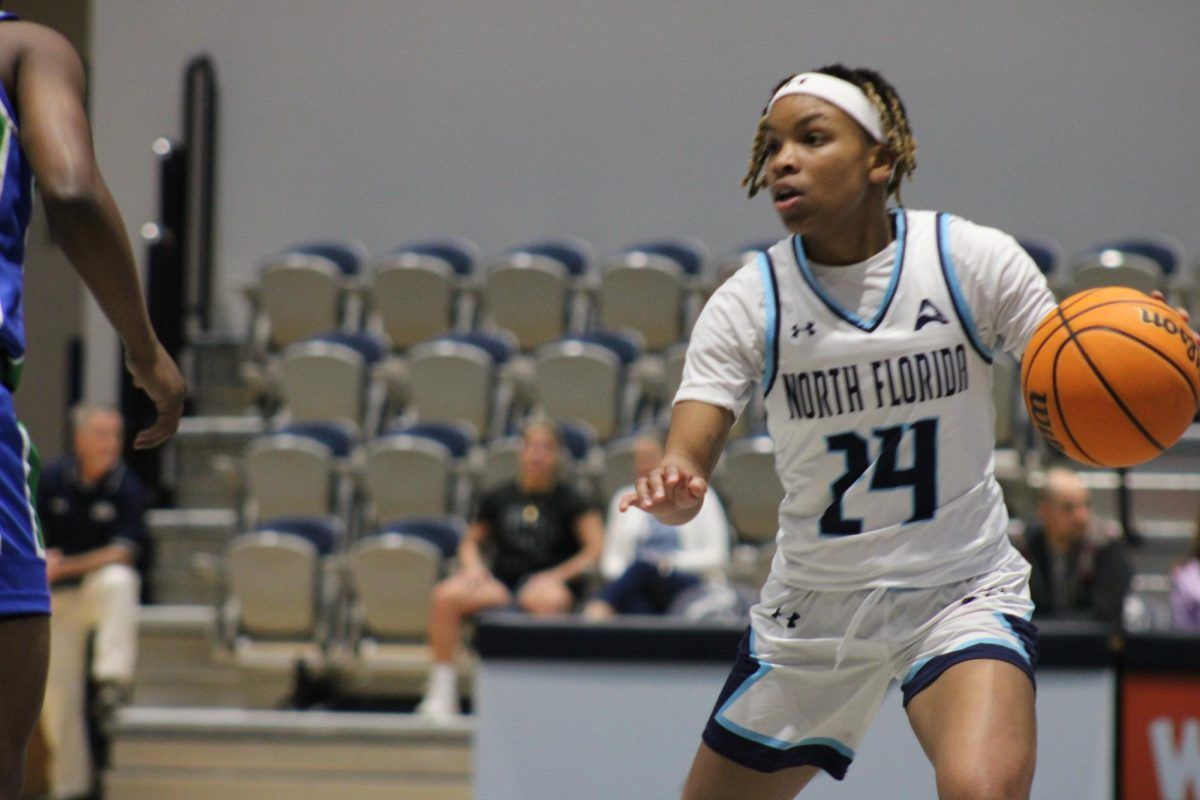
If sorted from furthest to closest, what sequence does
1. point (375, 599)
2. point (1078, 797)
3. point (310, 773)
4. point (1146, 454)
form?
point (375, 599), point (310, 773), point (1078, 797), point (1146, 454)

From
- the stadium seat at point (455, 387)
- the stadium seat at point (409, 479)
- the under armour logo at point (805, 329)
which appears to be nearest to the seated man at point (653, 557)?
the stadium seat at point (409, 479)

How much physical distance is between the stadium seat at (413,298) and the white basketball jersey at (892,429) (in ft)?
26.7

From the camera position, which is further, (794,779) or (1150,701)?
(1150,701)

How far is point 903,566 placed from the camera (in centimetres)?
302

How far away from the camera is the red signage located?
4.80 metres

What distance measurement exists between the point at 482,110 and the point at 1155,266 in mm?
5399

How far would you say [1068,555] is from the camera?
23.0 feet

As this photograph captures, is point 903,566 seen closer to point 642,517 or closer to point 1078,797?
point 1078,797

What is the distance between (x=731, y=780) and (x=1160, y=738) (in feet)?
7.49

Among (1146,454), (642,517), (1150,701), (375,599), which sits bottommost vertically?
(375,599)

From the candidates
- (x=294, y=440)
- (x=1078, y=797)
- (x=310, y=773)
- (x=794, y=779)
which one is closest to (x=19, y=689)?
(x=794, y=779)

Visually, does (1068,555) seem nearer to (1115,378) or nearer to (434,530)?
(434,530)

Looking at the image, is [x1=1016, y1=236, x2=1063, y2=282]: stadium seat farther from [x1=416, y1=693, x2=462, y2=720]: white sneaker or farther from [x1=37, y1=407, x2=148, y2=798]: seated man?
[x1=37, y1=407, x2=148, y2=798]: seated man

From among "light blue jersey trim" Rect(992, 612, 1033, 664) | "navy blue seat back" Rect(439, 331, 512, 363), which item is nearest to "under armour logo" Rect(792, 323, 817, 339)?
"light blue jersey trim" Rect(992, 612, 1033, 664)
